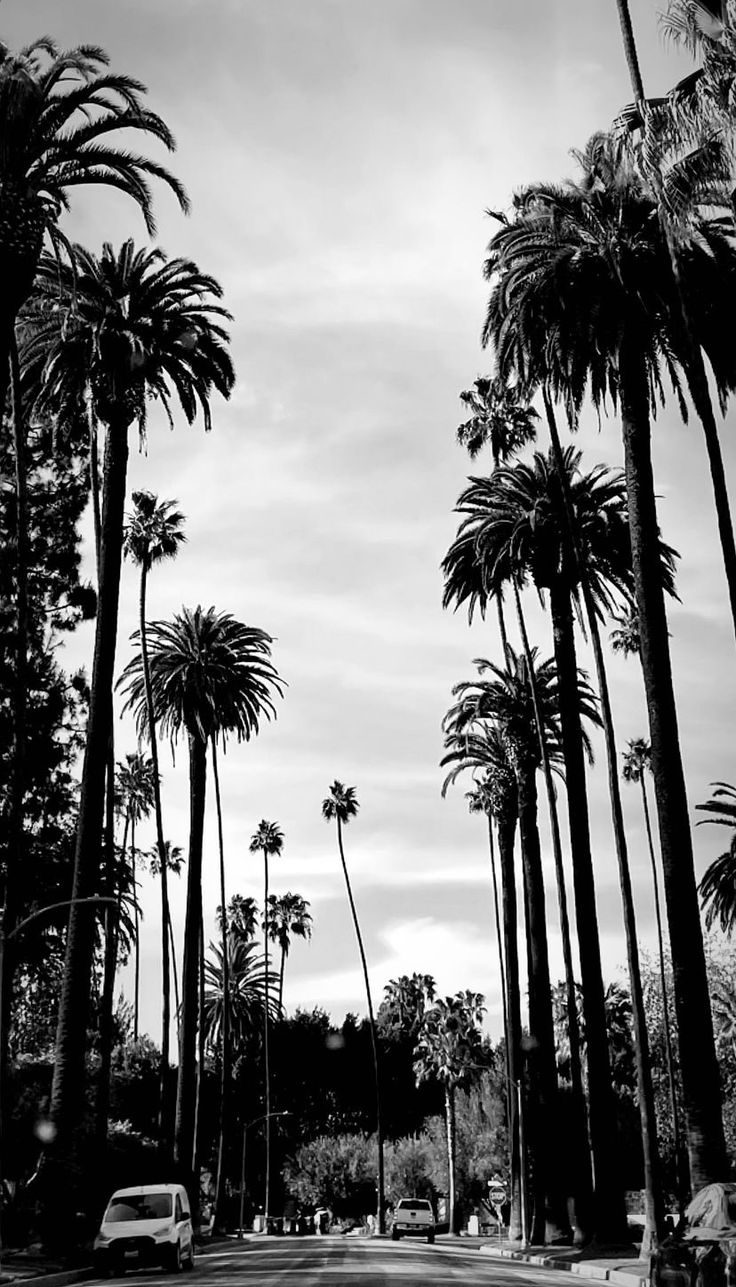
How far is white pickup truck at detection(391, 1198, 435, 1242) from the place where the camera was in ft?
207

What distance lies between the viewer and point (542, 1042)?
4656 centimetres

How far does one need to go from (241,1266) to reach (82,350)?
2358cm

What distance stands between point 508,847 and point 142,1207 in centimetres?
3040

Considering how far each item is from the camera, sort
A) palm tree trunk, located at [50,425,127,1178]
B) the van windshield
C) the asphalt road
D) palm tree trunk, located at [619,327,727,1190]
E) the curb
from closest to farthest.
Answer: palm tree trunk, located at [619,327,727,1190] → the asphalt road → the curb → the van windshield → palm tree trunk, located at [50,425,127,1178]

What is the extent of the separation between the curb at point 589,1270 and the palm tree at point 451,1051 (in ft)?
151

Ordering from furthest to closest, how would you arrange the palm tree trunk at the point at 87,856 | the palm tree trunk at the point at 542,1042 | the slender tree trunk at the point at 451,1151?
the slender tree trunk at the point at 451,1151 < the palm tree trunk at the point at 542,1042 < the palm tree trunk at the point at 87,856

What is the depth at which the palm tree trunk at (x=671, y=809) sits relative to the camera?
22.5 metres

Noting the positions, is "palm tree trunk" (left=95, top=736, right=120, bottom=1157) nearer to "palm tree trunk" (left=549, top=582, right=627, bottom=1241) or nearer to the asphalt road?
the asphalt road

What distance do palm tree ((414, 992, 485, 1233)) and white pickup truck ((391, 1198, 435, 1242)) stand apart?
894 inches

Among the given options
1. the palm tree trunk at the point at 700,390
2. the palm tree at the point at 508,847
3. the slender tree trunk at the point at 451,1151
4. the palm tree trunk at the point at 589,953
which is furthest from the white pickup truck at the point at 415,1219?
the palm tree trunk at the point at 700,390

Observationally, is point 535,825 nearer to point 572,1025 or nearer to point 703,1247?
point 572,1025

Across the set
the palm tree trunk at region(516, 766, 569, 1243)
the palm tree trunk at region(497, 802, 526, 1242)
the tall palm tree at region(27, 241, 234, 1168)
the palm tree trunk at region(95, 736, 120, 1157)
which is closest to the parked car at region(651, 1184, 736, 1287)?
the tall palm tree at region(27, 241, 234, 1168)

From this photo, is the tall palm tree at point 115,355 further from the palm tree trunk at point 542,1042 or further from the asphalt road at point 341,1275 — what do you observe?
the palm tree trunk at point 542,1042

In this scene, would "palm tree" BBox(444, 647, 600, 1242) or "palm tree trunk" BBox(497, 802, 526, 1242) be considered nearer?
"palm tree" BBox(444, 647, 600, 1242)
